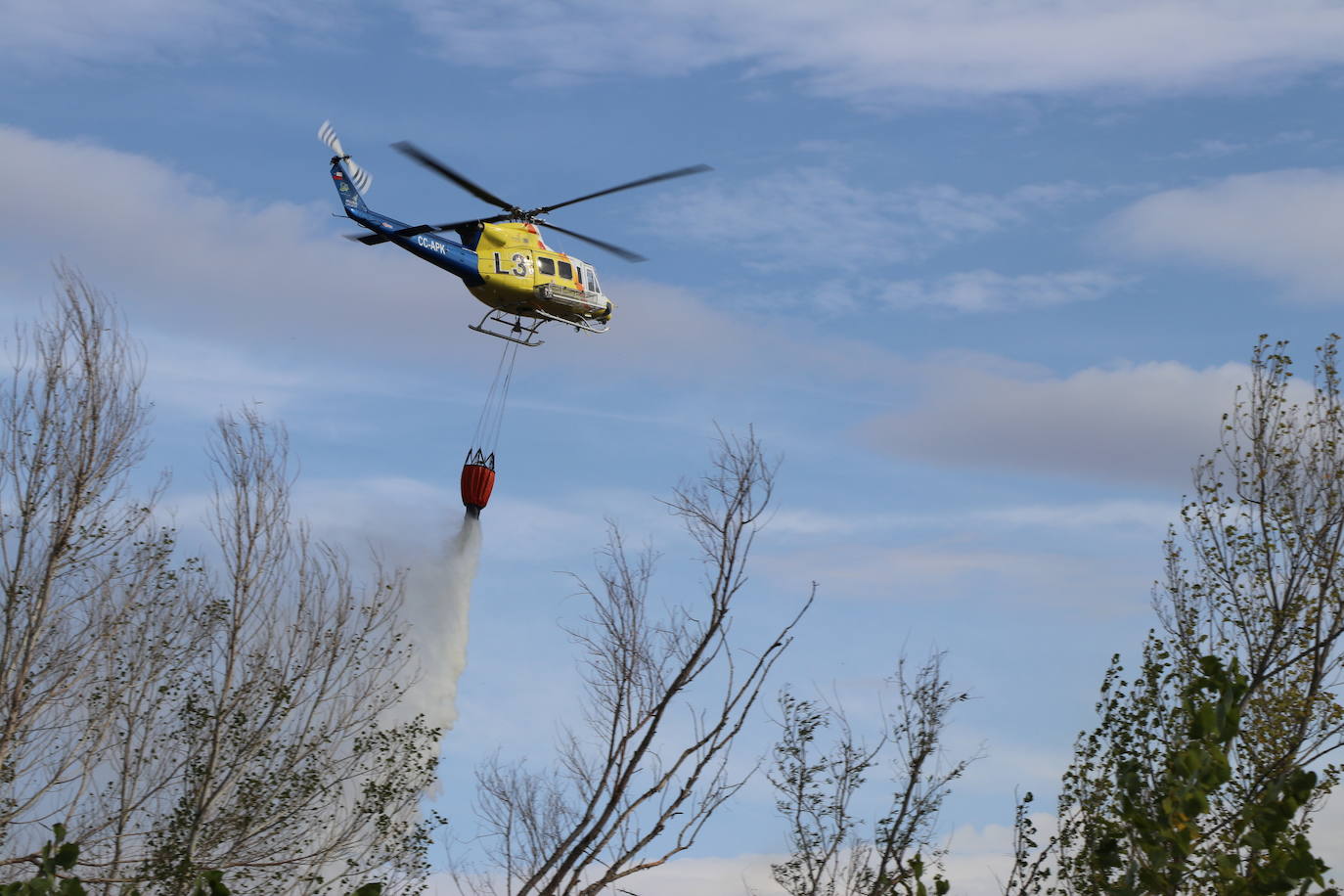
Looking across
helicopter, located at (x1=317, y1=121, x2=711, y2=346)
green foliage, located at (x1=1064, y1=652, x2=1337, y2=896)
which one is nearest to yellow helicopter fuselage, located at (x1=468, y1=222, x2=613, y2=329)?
helicopter, located at (x1=317, y1=121, x2=711, y2=346)

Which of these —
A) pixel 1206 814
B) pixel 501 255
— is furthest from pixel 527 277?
pixel 1206 814

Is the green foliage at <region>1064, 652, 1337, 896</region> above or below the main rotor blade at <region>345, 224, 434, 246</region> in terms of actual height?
below

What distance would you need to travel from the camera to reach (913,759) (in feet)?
58.9

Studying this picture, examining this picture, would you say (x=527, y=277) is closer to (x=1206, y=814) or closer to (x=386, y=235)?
(x=386, y=235)

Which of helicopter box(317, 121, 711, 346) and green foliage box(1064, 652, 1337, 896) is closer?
green foliage box(1064, 652, 1337, 896)

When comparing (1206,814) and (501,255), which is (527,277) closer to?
(501,255)

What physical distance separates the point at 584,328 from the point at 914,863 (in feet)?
78.8

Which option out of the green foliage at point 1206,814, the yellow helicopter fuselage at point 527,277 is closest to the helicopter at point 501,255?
the yellow helicopter fuselage at point 527,277

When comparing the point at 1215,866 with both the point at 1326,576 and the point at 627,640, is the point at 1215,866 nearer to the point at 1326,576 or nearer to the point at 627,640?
the point at 627,640

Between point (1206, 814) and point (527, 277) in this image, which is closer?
point (1206, 814)

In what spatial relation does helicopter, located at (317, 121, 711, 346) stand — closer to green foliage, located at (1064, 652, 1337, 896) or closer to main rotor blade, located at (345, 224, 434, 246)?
main rotor blade, located at (345, 224, 434, 246)

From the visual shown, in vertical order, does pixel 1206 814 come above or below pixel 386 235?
below

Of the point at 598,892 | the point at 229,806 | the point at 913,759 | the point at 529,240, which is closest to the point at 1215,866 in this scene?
the point at 598,892

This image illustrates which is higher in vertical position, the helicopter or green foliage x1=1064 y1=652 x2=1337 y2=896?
the helicopter
